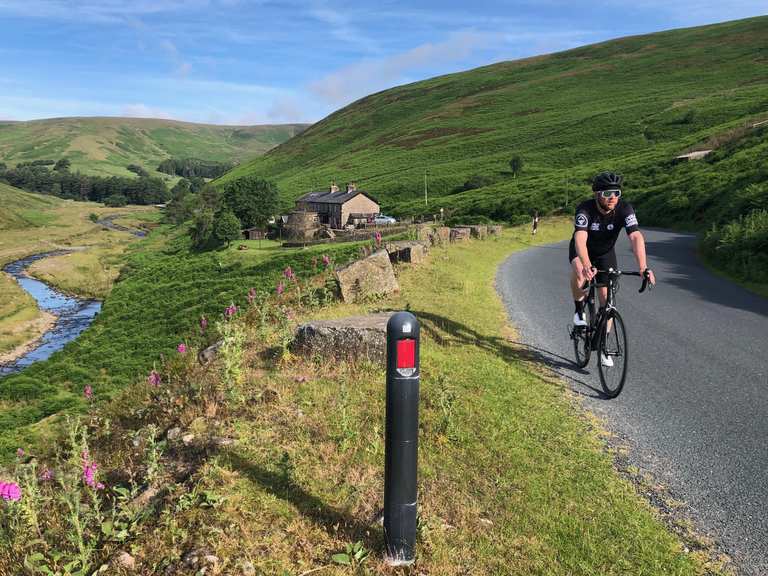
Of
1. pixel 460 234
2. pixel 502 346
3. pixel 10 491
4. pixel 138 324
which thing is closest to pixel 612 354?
pixel 502 346

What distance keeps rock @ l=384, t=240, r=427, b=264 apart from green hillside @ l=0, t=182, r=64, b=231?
134273 millimetres

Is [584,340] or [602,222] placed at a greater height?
[602,222]

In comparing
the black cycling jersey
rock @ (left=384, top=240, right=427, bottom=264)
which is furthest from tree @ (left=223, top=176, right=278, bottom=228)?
the black cycling jersey

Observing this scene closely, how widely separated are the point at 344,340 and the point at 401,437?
3.61 m

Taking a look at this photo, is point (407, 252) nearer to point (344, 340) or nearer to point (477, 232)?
point (344, 340)

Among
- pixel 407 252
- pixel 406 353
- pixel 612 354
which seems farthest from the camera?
pixel 407 252

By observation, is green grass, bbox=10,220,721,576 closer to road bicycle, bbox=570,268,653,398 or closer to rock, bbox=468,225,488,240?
road bicycle, bbox=570,268,653,398

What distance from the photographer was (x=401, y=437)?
3238 mm

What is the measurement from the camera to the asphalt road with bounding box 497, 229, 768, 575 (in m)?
4.23

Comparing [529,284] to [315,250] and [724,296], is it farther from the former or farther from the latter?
[315,250]

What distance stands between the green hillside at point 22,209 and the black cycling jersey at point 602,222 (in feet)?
467

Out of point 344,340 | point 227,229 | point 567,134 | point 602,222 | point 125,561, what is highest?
point 567,134

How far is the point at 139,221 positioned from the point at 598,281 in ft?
517

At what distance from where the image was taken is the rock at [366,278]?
403 inches
